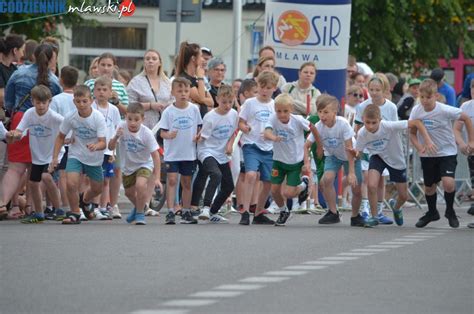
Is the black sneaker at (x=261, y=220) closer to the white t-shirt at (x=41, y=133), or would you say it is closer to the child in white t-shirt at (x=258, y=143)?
the child in white t-shirt at (x=258, y=143)

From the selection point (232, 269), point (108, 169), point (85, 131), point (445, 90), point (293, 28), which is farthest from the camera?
point (445, 90)

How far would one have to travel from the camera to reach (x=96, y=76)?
795 inches

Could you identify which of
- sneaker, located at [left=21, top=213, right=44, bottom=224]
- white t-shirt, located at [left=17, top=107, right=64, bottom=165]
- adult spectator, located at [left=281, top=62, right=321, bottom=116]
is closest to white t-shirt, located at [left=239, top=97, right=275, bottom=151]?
adult spectator, located at [left=281, top=62, right=321, bottom=116]

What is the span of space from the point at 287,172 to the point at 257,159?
63cm

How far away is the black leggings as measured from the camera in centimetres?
1766

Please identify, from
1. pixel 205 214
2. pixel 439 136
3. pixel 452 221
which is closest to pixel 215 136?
pixel 205 214

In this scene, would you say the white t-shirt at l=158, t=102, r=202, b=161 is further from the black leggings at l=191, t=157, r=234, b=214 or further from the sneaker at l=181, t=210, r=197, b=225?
the sneaker at l=181, t=210, r=197, b=225

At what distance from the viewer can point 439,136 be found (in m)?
17.2

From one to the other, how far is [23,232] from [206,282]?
503cm

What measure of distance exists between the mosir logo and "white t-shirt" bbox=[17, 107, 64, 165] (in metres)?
5.31

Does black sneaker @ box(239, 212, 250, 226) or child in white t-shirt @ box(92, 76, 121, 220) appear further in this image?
child in white t-shirt @ box(92, 76, 121, 220)

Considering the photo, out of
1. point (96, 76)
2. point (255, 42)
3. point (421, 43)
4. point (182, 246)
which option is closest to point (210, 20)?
point (421, 43)

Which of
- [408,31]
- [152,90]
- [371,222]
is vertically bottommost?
[371,222]

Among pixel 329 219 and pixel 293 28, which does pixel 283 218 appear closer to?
Result: pixel 329 219
